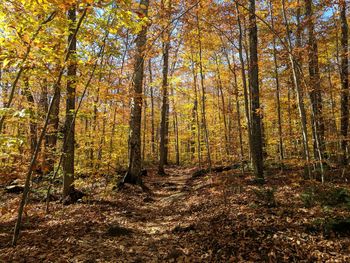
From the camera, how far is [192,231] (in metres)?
5.52

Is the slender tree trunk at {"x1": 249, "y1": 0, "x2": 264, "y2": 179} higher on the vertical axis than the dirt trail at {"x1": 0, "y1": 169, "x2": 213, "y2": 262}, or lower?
higher

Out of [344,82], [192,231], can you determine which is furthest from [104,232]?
[344,82]

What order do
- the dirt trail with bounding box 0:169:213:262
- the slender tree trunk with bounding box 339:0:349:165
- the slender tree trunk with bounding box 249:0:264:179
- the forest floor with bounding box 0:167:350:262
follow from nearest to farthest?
1. the forest floor with bounding box 0:167:350:262
2. the dirt trail with bounding box 0:169:213:262
3. the slender tree trunk with bounding box 249:0:264:179
4. the slender tree trunk with bounding box 339:0:349:165

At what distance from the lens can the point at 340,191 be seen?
593cm

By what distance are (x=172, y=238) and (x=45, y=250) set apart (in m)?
2.63

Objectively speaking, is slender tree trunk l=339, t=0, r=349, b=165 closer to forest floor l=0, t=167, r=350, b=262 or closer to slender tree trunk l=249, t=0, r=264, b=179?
slender tree trunk l=249, t=0, r=264, b=179

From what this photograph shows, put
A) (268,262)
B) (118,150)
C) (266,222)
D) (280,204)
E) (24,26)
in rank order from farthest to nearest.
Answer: (118,150), (280,204), (266,222), (24,26), (268,262)

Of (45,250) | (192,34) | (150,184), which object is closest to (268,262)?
(45,250)

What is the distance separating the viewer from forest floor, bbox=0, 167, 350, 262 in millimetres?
4254

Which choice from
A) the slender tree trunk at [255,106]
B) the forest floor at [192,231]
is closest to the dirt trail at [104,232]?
the forest floor at [192,231]

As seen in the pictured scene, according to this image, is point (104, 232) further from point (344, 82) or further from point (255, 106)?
point (344, 82)

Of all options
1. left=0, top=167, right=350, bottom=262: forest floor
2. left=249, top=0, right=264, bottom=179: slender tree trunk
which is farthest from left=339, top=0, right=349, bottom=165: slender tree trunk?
left=0, top=167, right=350, bottom=262: forest floor

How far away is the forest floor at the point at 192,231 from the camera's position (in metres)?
4.25

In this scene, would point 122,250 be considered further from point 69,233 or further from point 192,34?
point 192,34
